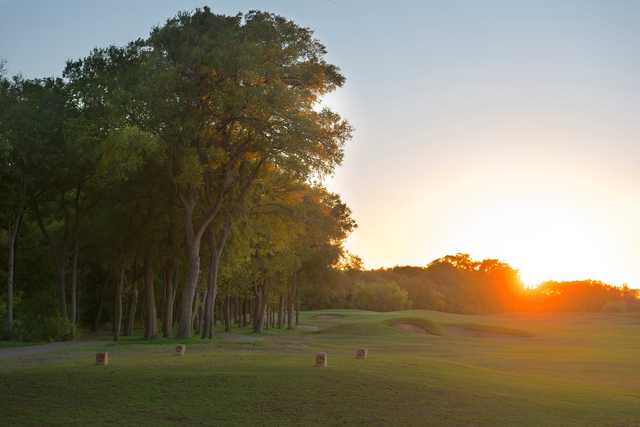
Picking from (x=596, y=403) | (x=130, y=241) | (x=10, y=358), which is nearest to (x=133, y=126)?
(x=130, y=241)

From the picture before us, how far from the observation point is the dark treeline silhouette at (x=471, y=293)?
13938 cm

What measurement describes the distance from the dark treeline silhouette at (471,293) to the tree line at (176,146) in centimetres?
8950

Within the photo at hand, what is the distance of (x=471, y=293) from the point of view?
166000 mm

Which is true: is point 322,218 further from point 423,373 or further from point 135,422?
point 135,422

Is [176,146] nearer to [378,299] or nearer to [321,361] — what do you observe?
[321,361]

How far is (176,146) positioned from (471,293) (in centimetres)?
13734

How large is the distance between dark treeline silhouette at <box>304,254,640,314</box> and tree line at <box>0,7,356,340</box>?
89.5 m

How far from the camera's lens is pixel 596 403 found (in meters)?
20.3

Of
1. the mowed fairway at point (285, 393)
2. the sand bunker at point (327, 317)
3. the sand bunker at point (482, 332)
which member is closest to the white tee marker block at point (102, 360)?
the mowed fairway at point (285, 393)

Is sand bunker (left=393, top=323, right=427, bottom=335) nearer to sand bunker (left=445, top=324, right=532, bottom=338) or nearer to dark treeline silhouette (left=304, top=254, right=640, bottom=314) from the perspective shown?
sand bunker (left=445, top=324, right=532, bottom=338)

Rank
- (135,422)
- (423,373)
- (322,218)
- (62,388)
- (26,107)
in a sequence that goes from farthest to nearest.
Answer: (322,218) → (26,107) → (423,373) → (62,388) → (135,422)

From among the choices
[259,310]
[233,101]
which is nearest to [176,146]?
[233,101]

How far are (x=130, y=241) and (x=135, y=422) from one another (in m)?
28.2

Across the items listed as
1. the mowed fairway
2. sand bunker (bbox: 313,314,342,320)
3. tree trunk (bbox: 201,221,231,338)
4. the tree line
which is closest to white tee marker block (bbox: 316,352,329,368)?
the mowed fairway
